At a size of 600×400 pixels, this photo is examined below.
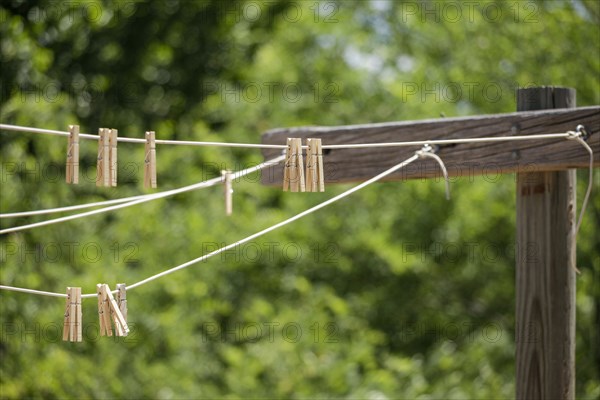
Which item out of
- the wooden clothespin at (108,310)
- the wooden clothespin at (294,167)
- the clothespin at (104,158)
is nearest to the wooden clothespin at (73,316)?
the wooden clothespin at (108,310)

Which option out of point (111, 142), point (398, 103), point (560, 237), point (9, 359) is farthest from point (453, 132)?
point (398, 103)

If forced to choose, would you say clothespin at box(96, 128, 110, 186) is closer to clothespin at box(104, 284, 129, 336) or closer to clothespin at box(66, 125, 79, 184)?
clothespin at box(66, 125, 79, 184)

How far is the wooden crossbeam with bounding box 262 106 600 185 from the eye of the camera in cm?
213

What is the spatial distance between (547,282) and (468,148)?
16.0 inches

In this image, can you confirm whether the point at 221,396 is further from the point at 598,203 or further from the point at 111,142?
the point at 111,142

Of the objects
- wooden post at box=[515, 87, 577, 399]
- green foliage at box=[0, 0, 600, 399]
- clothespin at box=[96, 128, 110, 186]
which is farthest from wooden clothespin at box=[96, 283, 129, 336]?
green foliage at box=[0, 0, 600, 399]

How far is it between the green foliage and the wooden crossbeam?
262cm

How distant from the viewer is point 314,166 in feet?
6.03

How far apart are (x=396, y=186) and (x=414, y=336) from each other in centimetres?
113

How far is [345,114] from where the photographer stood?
732 centimetres

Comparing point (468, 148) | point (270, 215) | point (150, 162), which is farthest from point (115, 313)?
point (270, 215)

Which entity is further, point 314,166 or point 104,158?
point 314,166

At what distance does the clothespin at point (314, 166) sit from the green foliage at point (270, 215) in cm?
306

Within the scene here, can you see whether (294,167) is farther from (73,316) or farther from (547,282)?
(547,282)
